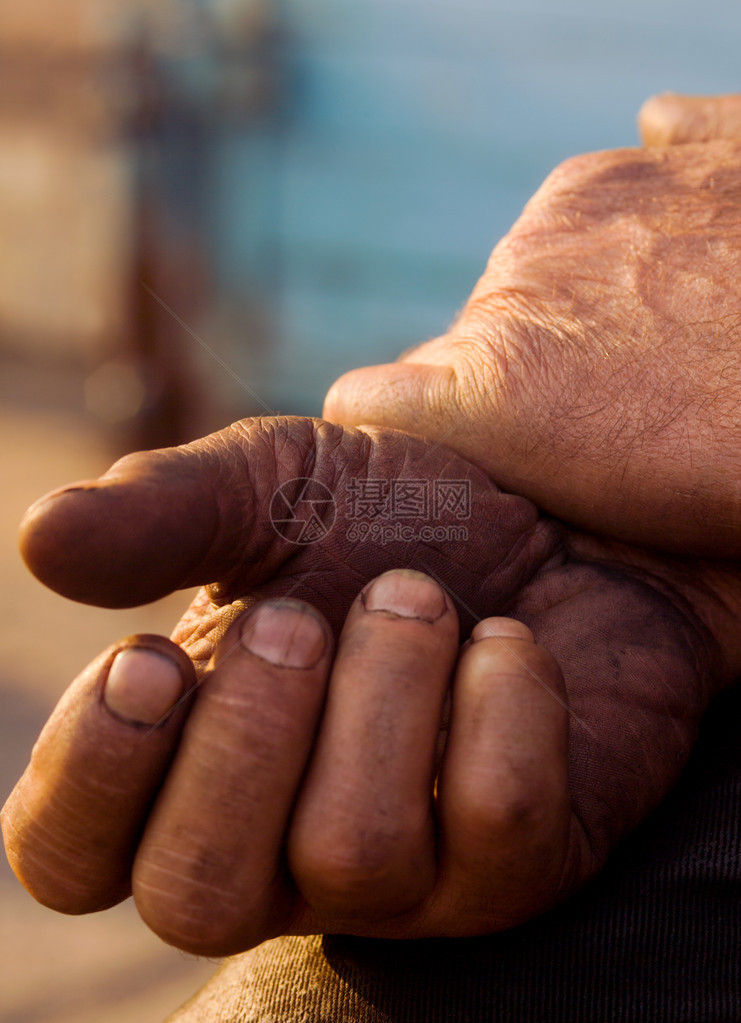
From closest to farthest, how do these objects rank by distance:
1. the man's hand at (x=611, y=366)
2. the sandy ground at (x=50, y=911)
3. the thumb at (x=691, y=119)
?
the man's hand at (x=611, y=366) < the thumb at (x=691, y=119) < the sandy ground at (x=50, y=911)

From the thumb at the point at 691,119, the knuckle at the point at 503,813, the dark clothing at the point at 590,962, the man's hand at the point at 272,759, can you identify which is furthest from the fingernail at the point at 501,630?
the thumb at the point at 691,119

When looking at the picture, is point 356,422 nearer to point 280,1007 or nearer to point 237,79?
point 280,1007

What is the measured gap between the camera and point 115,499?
1.82 feet

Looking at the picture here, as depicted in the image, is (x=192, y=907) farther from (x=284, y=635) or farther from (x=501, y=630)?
(x=501, y=630)

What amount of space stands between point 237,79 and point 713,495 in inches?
138

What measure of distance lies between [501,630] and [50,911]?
146 centimetres

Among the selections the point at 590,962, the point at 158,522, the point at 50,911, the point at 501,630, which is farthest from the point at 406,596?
the point at 50,911

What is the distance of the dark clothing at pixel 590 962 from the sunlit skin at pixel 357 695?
0.03 meters

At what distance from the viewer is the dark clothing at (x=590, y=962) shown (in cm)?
60

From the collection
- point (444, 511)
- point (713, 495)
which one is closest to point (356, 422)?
point (444, 511)

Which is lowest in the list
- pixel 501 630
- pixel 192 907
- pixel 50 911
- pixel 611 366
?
pixel 50 911

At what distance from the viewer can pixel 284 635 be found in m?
0.58

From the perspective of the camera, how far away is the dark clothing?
0.60 meters

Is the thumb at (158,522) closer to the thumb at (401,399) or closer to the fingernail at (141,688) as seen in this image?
the fingernail at (141,688)
